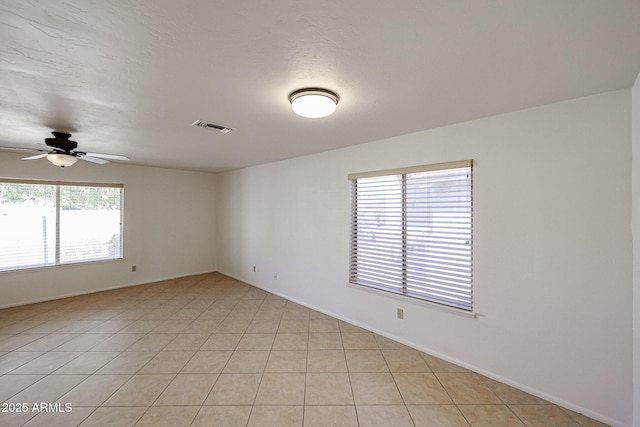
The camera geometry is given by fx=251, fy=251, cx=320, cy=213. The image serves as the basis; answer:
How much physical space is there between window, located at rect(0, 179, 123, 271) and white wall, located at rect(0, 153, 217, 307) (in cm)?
15

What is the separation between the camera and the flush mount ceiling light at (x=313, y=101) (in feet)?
5.93

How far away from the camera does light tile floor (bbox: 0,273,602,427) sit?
6.33ft

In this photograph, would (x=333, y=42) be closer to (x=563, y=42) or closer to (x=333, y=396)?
(x=563, y=42)

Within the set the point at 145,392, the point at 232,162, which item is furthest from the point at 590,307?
the point at 232,162

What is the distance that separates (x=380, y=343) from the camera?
3.01 m

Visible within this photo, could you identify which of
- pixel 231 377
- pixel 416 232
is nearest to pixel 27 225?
pixel 231 377

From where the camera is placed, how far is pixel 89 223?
4793 millimetres

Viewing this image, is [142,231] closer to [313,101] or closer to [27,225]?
[27,225]

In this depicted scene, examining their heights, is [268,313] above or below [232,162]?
below

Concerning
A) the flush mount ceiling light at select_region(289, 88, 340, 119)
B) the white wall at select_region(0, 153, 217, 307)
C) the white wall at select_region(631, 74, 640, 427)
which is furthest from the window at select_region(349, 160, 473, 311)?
the white wall at select_region(0, 153, 217, 307)

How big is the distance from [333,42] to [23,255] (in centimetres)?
595

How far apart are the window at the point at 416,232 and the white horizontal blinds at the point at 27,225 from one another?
206 inches

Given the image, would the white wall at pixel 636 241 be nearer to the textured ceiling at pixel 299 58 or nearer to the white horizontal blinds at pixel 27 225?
the textured ceiling at pixel 299 58

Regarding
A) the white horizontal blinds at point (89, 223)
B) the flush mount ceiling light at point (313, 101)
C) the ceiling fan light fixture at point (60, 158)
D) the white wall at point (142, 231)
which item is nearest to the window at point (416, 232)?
the flush mount ceiling light at point (313, 101)
